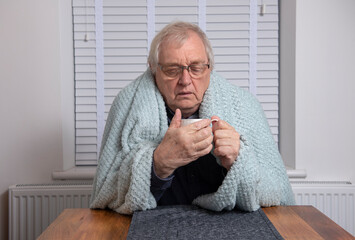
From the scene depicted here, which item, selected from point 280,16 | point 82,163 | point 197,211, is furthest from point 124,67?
point 197,211

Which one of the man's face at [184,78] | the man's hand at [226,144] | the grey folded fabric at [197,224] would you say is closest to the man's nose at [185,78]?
the man's face at [184,78]

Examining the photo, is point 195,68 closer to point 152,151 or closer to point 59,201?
point 152,151

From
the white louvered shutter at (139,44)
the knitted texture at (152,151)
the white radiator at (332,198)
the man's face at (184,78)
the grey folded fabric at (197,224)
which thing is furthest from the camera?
the white louvered shutter at (139,44)

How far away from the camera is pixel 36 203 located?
2.19 metres

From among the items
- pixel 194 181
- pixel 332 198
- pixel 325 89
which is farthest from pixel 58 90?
pixel 332 198

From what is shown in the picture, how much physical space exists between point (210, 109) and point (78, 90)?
137cm

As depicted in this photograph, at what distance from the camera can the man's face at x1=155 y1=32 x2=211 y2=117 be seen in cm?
134

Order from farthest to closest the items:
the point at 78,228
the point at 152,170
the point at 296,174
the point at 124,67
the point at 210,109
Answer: the point at 124,67 < the point at 296,174 < the point at 210,109 < the point at 152,170 < the point at 78,228

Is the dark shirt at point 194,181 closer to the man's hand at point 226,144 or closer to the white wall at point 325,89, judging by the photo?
the man's hand at point 226,144

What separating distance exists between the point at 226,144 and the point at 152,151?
25 cm

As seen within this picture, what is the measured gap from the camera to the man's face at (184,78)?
4.41ft

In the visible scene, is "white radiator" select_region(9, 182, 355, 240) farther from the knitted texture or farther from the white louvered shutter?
the knitted texture

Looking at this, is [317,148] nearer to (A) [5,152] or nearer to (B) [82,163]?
(B) [82,163]

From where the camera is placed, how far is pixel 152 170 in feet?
3.81
